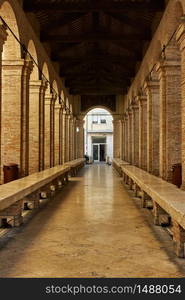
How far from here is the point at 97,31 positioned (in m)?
13.5

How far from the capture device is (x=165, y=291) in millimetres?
3463

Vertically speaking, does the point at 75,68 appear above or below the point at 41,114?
above

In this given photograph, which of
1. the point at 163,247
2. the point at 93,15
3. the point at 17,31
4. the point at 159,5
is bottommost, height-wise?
the point at 163,247

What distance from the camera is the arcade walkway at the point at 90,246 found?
4188 mm

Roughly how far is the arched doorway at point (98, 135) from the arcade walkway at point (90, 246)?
33.1 meters

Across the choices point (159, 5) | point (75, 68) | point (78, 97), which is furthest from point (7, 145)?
point (78, 97)

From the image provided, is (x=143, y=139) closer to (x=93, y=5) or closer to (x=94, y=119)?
(x=93, y=5)

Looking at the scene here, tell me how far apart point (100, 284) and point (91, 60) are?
16.3m

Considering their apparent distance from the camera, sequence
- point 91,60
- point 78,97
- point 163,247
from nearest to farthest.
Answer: point 163,247 < point 91,60 < point 78,97

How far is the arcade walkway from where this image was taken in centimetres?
419

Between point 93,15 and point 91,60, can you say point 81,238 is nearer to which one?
point 93,15

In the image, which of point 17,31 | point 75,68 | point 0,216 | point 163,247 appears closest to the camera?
point 163,247

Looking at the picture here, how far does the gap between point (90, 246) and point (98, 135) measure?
121ft

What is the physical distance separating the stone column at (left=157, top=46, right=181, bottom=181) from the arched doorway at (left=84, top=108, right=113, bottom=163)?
30.5 metres
